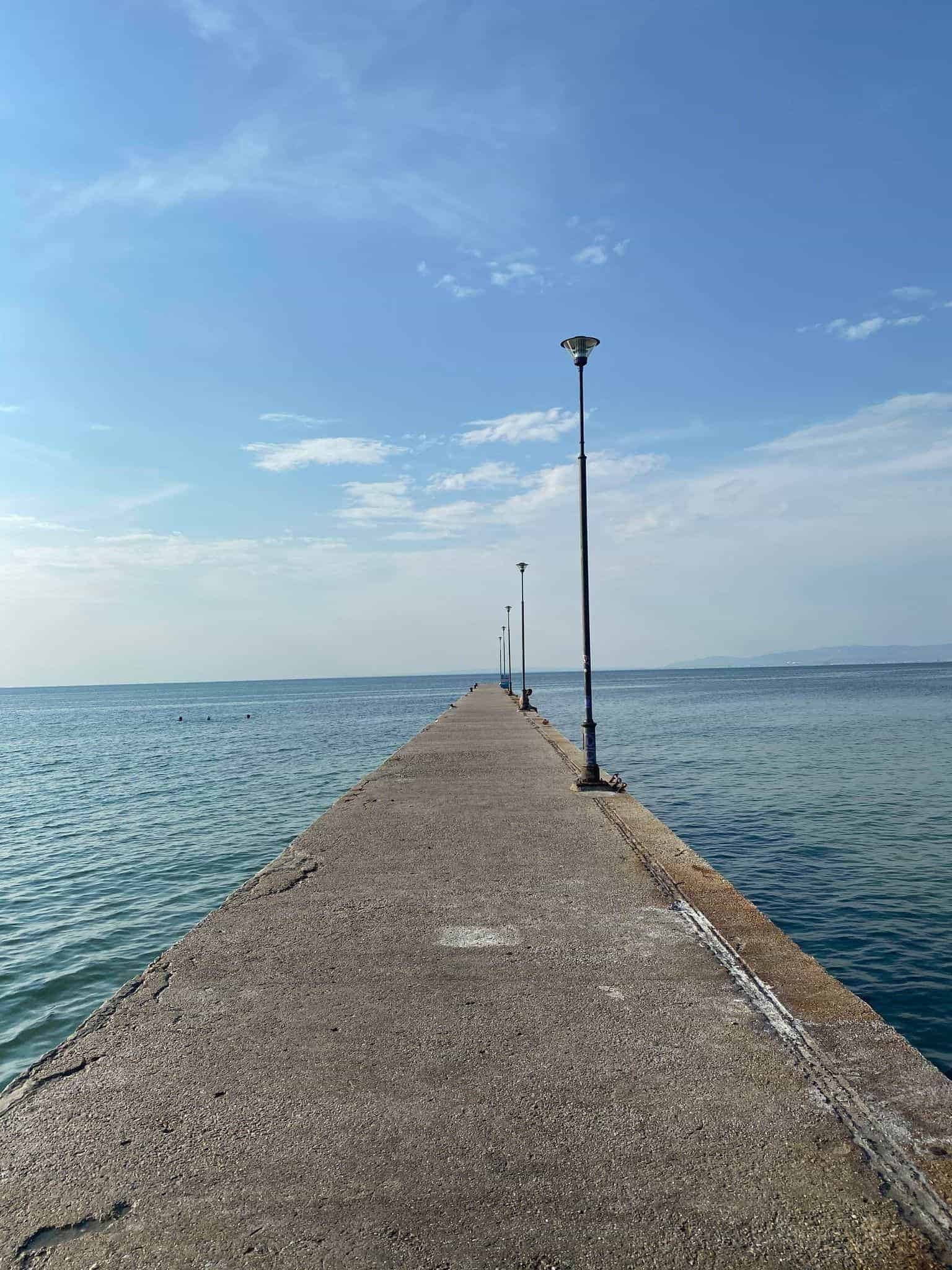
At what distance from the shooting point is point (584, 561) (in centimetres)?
1608

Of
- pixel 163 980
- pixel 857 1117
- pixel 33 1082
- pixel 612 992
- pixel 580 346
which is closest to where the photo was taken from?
pixel 857 1117

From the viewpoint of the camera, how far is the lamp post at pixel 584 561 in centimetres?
1527

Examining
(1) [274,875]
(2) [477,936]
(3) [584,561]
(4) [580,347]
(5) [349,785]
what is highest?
(4) [580,347]

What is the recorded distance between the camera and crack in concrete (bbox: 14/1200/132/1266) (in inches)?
132

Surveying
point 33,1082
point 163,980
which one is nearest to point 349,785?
point 163,980

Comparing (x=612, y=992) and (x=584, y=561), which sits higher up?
(x=584, y=561)

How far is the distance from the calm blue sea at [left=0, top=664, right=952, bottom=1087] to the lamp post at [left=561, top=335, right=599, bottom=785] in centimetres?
283

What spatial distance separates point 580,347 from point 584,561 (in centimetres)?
395

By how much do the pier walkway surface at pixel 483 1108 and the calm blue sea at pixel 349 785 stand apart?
2822 mm

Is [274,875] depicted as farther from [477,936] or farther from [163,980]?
[477,936]

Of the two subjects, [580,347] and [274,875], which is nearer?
[274,875]

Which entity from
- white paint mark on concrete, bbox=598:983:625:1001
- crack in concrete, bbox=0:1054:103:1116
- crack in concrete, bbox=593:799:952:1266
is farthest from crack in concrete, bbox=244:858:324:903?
crack in concrete, bbox=593:799:952:1266

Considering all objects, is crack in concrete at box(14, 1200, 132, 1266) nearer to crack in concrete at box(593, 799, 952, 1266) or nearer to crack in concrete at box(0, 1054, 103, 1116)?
crack in concrete at box(0, 1054, 103, 1116)

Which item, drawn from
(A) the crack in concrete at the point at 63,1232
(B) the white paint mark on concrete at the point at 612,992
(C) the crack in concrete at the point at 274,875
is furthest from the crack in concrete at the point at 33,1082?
(C) the crack in concrete at the point at 274,875
